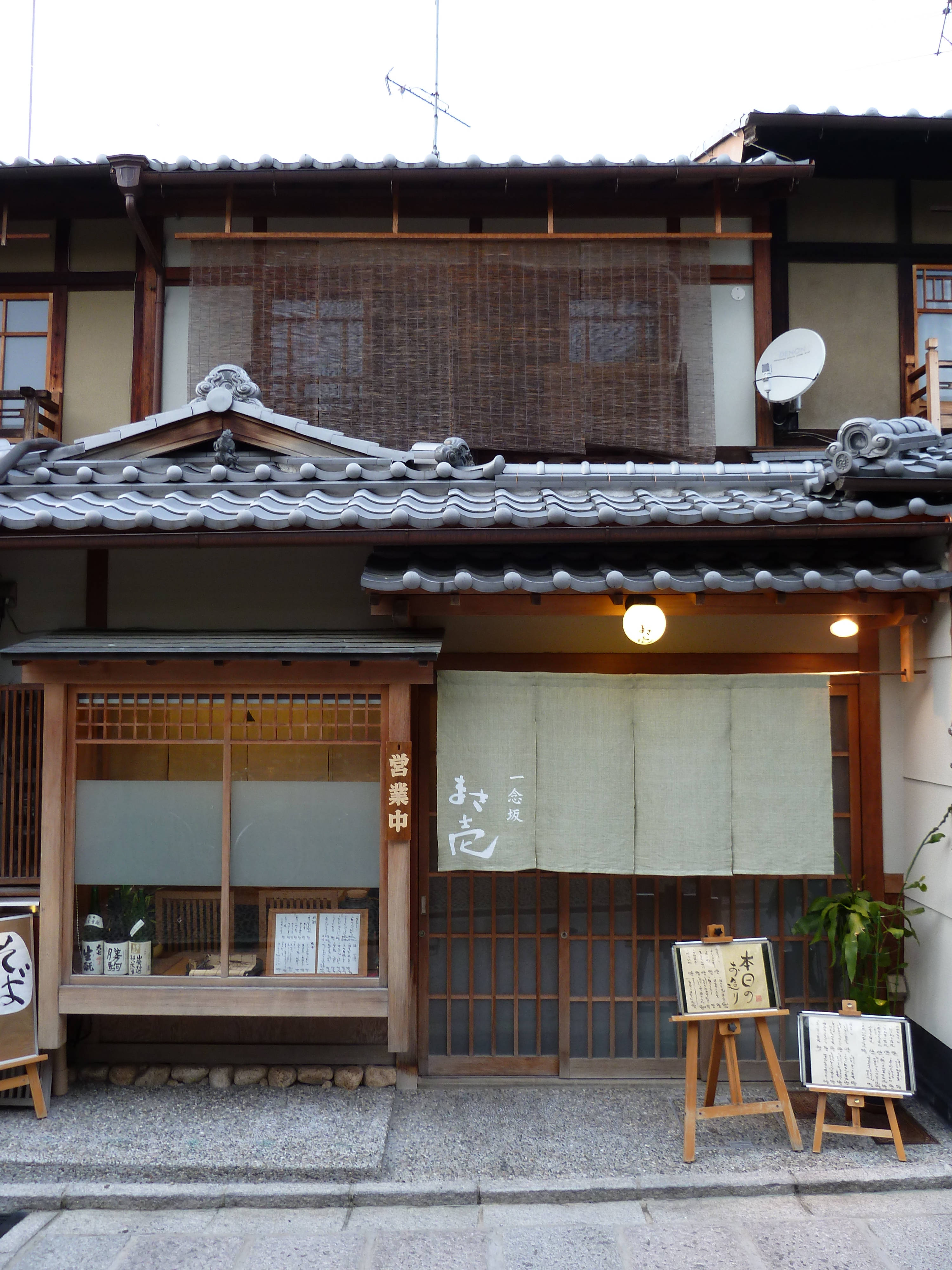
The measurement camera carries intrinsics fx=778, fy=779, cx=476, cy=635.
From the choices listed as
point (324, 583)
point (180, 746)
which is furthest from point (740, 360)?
point (180, 746)

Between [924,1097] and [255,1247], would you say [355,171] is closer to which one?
[255,1247]

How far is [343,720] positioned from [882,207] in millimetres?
8789

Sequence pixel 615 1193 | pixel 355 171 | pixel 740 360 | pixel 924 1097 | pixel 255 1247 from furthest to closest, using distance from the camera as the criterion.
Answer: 1. pixel 740 360
2. pixel 355 171
3. pixel 924 1097
4. pixel 615 1193
5. pixel 255 1247

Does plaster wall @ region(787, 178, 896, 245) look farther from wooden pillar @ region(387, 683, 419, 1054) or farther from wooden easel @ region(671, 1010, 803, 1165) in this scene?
wooden easel @ region(671, 1010, 803, 1165)

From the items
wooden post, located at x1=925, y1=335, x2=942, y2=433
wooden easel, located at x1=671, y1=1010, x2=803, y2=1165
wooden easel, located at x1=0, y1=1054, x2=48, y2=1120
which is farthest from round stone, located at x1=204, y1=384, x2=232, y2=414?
wooden post, located at x1=925, y1=335, x2=942, y2=433

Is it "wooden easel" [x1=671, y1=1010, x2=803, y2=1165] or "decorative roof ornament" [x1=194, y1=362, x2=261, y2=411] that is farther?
"decorative roof ornament" [x1=194, y1=362, x2=261, y2=411]

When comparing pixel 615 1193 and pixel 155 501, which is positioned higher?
pixel 155 501

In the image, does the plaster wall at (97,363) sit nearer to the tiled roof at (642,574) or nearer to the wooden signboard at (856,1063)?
the tiled roof at (642,574)

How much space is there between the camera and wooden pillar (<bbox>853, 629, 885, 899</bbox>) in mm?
6547

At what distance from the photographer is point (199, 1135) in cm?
560

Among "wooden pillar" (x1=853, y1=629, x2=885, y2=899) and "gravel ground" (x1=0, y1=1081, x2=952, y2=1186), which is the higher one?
"wooden pillar" (x1=853, y1=629, x2=885, y2=899)

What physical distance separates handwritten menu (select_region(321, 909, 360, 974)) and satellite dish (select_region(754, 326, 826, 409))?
22.5 feet

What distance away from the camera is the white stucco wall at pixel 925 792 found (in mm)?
5922

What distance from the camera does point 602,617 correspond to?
6.61 m
